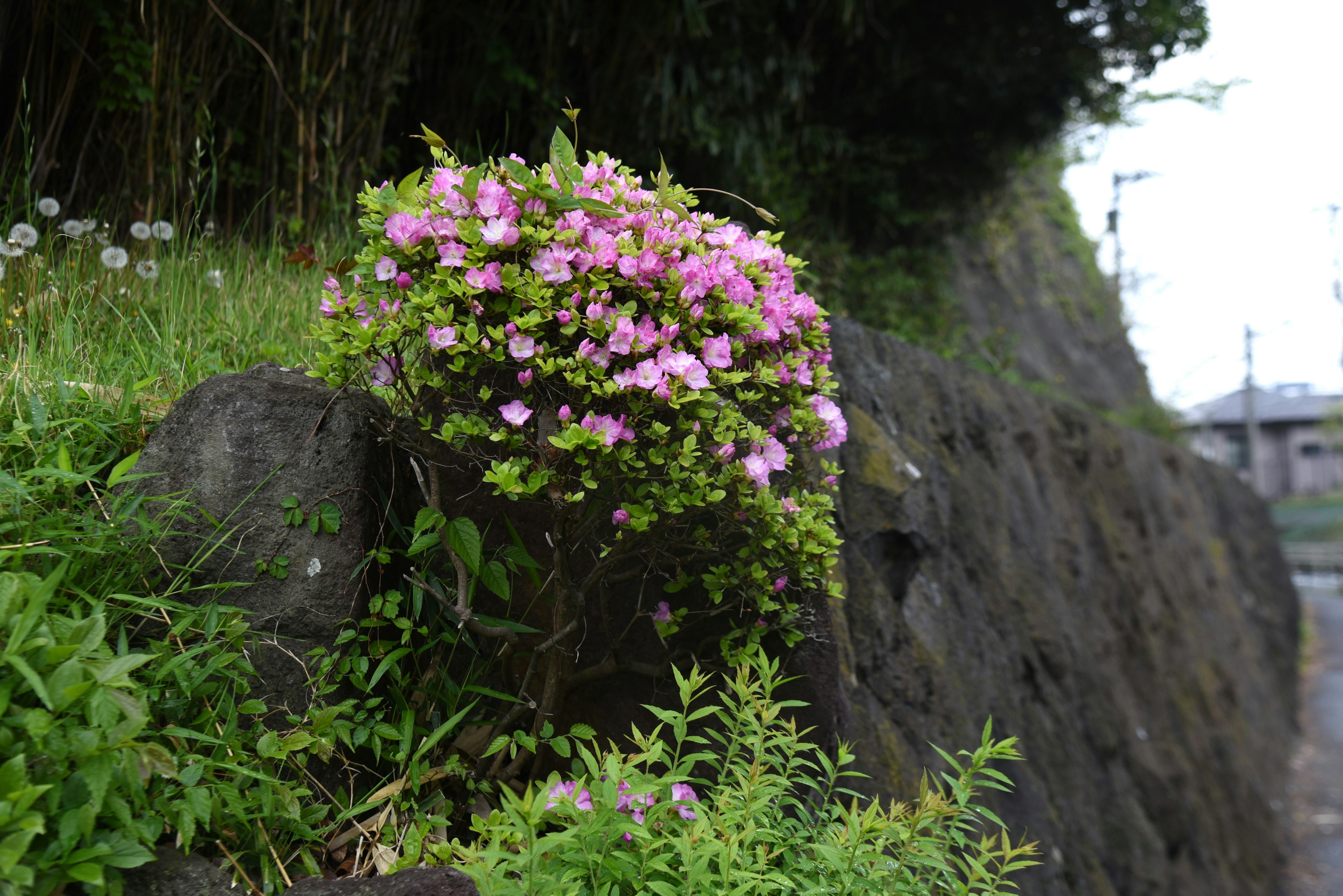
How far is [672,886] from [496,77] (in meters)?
3.70

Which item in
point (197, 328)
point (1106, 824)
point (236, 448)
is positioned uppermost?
point (197, 328)

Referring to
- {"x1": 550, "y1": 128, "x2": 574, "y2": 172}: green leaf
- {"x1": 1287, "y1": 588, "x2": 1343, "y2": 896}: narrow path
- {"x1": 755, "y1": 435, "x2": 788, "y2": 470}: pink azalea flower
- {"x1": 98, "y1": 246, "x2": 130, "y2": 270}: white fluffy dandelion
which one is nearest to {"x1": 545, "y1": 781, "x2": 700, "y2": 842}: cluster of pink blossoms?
{"x1": 755, "y1": 435, "x2": 788, "y2": 470}: pink azalea flower

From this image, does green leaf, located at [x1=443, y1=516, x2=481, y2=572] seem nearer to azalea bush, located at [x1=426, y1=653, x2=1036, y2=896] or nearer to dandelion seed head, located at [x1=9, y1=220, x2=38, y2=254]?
azalea bush, located at [x1=426, y1=653, x2=1036, y2=896]

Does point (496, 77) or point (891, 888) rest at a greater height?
point (496, 77)

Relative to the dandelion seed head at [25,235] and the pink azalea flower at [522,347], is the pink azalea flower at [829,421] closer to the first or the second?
the pink azalea flower at [522,347]

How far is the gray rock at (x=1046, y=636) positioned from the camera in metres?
2.53

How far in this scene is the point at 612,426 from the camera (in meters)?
1.43

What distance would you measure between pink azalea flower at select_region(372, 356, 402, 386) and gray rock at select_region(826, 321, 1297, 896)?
1.13m

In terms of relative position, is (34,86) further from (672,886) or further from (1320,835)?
(1320,835)

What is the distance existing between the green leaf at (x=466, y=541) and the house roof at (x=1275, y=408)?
3599 cm

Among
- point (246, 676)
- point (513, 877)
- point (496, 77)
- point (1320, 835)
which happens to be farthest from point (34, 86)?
point (1320, 835)

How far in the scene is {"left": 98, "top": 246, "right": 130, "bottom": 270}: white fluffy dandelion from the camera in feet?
7.84

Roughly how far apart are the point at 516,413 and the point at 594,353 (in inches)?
6.9

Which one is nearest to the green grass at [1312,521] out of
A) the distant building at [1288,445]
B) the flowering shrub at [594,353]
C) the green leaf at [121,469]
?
the distant building at [1288,445]
